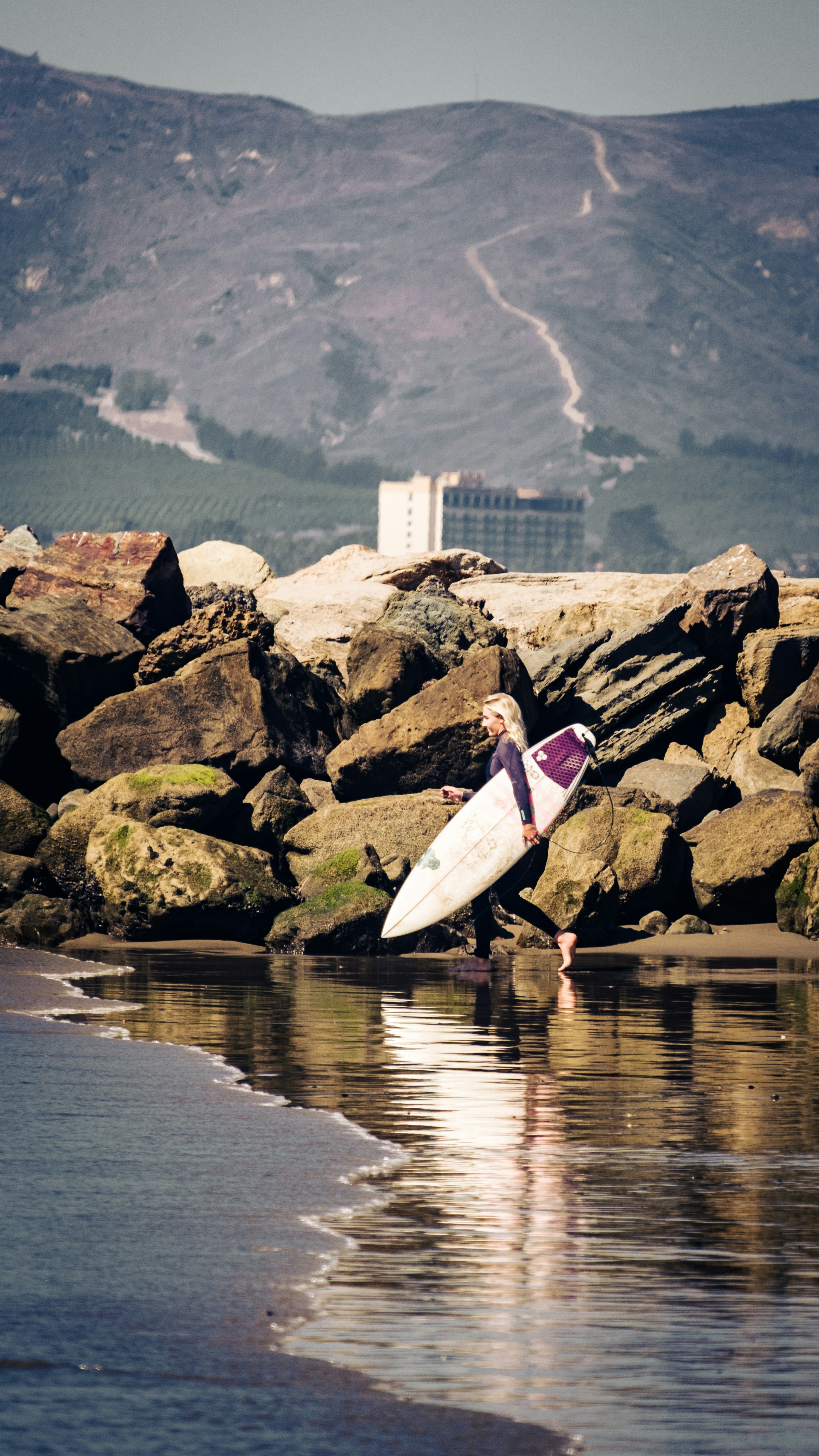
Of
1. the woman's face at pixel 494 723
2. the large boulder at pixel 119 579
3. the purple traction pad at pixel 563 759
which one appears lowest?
the purple traction pad at pixel 563 759

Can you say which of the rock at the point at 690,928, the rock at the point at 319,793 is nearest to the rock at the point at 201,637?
the rock at the point at 319,793

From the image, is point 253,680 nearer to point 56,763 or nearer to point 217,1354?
point 56,763

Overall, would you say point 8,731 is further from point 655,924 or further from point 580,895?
point 655,924

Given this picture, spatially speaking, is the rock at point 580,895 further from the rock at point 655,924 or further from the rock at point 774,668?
the rock at point 774,668

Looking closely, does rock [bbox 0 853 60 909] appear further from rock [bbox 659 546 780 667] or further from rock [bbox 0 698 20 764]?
rock [bbox 659 546 780 667]

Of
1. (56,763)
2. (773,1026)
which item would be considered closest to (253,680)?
(56,763)

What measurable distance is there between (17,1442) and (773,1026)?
826cm

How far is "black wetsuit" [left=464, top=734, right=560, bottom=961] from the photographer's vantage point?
1617 centimetres

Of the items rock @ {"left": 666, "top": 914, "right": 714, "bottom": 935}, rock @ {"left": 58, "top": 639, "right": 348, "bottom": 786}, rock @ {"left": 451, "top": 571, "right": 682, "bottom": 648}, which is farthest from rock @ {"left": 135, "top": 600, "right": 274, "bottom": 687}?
rock @ {"left": 666, "top": 914, "right": 714, "bottom": 935}

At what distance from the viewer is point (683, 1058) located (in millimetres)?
9883

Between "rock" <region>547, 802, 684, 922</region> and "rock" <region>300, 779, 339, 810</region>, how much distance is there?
3.55 m

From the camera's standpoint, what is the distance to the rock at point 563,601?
1019 inches

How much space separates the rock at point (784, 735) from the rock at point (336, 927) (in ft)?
22.0

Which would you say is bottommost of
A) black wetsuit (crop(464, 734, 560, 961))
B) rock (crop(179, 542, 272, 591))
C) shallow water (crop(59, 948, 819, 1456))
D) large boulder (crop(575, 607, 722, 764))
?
shallow water (crop(59, 948, 819, 1456))
